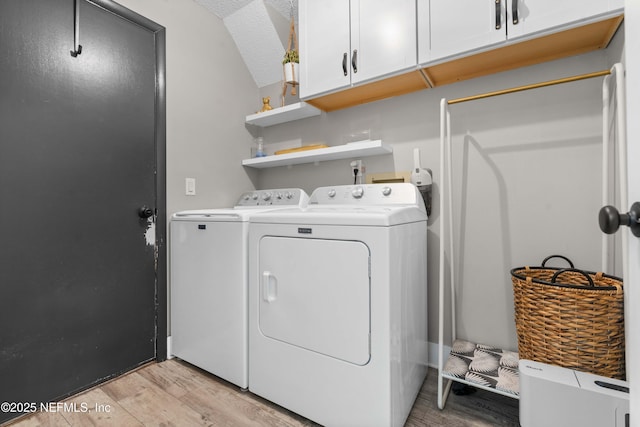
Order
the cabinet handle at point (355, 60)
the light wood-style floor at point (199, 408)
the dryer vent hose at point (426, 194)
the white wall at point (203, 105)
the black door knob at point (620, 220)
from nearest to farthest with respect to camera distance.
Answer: the black door knob at point (620, 220) < the light wood-style floor at point (199, 408) < the cabinet handle at point (355, 60) < the dryer vent hose at point (426, 194) < the white wall at point (203, 105)

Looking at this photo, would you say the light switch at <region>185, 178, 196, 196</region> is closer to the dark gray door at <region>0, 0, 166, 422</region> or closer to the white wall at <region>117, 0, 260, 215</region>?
the white wall at <region>117, 0, 260, 215</region>

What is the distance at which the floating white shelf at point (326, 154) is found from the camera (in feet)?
6.04

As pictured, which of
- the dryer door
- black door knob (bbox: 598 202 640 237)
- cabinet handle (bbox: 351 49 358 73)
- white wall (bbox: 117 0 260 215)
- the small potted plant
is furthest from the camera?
the small potted plant

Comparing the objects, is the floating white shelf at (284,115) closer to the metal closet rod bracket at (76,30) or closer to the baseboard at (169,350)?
the metal closet rod bracket at (76,30)

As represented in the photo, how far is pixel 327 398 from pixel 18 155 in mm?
1750

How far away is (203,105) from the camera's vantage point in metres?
2.15

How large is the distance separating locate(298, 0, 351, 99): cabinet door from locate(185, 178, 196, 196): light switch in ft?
3.10

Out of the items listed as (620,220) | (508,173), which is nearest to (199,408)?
(620,220)

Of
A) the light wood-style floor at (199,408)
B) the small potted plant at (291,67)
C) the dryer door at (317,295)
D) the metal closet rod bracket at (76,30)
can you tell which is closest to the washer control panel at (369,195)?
the dryer door at (317,295)

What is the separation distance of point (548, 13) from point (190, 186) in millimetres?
2101

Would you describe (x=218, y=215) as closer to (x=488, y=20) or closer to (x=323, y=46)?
(x=323, y=46)

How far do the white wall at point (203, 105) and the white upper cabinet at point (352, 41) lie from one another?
728mm

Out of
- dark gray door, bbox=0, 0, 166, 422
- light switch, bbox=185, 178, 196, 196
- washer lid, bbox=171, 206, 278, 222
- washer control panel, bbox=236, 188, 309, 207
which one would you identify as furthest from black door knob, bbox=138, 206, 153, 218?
washer control panel, bbox=236, 188, 309, 207

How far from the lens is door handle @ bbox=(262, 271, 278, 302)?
1.42m
